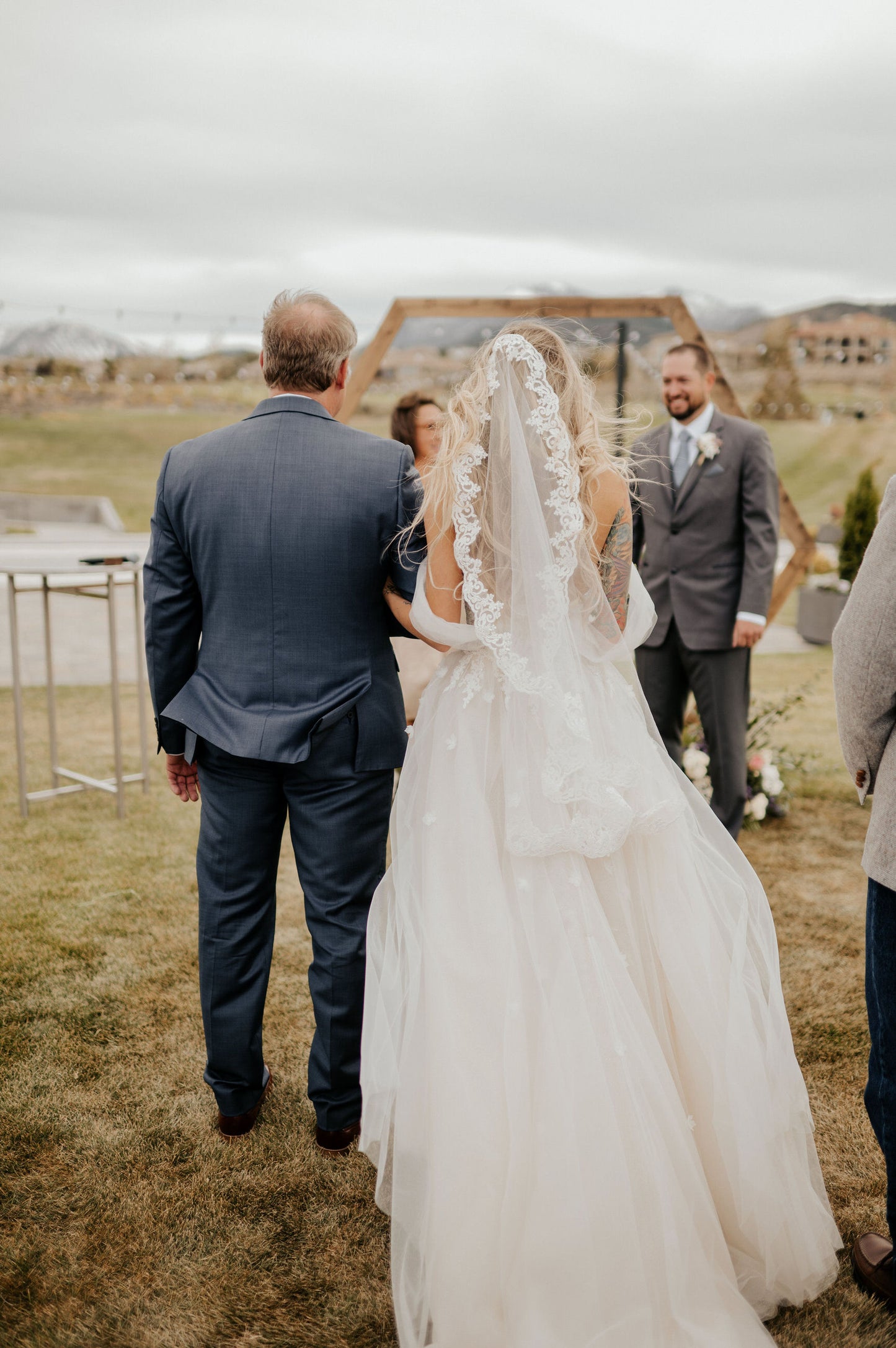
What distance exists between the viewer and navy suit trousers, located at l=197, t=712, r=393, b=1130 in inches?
88.8

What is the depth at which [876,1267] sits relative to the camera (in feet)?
6.46

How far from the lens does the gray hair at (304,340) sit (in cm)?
215

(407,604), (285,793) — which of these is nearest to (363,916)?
(285,793)

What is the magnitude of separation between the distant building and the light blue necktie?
4.38 meters

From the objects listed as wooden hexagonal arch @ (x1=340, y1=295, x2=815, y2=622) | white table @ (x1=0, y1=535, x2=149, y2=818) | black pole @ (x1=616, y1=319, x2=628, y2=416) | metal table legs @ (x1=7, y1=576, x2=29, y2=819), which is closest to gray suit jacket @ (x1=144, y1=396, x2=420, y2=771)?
white table @ (x1=0, y1=535, x2=149, y2=818)

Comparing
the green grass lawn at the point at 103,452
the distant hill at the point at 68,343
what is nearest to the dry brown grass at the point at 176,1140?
the distant hill at the point at 68,343

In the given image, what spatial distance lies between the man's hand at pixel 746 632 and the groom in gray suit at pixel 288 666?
7.11 feet

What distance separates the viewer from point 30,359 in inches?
635

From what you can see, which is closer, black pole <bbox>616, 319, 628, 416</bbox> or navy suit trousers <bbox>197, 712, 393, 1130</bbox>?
navy suit trousers <bbox>197, 712, 393, 1130</bbox>

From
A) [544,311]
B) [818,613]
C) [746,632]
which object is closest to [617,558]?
[746,632]

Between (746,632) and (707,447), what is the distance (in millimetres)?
795

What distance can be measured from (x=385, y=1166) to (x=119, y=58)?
10235mm

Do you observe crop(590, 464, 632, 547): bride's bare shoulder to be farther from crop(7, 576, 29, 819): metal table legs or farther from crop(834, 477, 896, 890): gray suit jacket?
crop(7, 576, 29, 819): metal table legs

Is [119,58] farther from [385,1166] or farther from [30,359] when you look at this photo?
[385,1166]
